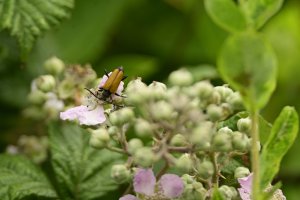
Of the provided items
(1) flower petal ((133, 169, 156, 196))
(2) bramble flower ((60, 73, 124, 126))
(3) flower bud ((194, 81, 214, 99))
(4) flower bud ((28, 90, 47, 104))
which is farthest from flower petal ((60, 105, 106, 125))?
(4) flower bud ((28, 90, 47, 104))

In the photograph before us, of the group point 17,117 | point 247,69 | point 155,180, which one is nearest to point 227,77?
point 247,69

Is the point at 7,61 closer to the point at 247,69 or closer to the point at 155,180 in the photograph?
the point at 155,180

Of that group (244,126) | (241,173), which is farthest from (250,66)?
(241,173)

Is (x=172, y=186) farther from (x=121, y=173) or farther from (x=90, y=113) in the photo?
(x=90, y=113)

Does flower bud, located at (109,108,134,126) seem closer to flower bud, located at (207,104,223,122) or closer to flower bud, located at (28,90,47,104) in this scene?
flower bud, located at (207,104,223,122)

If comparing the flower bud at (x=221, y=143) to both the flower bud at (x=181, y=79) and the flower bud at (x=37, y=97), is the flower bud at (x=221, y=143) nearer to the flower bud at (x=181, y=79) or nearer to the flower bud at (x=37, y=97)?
the flower bud at (x=181, y=79)

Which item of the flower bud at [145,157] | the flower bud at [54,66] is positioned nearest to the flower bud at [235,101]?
the flower bud at [145,157]
